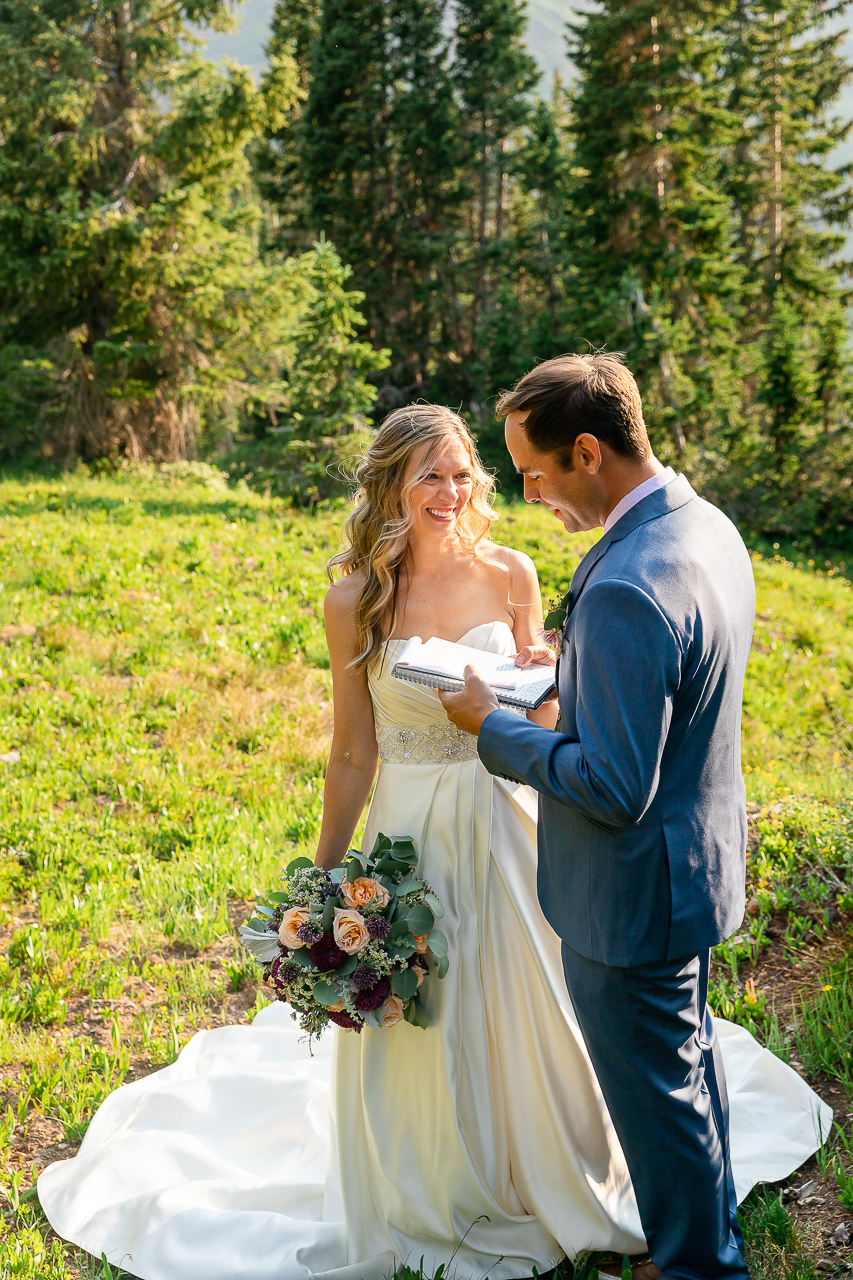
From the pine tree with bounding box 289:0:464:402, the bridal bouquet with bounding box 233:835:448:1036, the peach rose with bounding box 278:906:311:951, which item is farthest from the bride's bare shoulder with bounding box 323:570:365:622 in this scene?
the pine tree with bounding box 289:0:464:402

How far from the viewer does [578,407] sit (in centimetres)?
213

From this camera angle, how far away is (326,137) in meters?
26.2

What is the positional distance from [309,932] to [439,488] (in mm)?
1619

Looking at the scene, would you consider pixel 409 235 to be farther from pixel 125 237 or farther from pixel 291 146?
pixel 125 237

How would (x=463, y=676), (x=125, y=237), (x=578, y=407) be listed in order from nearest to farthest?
(x=578, y=407) → (x=463, y=676) → (x=125, y=237)

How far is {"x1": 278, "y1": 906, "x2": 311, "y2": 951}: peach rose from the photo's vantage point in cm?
296

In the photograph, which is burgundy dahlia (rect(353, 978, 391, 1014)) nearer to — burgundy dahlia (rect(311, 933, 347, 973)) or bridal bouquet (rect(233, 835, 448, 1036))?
bridal bouquet (rect(233, 835, 448, 1036))

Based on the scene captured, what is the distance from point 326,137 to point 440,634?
2736cm

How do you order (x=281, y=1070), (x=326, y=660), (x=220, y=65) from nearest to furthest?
1. (x=281, y=1070)
2. (x=326, y=660)
3. (x=220, y=65)

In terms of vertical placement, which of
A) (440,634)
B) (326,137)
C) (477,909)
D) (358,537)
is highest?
(326,137)

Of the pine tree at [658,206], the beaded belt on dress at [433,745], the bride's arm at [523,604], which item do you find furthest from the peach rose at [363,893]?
the pine tree at [658,206]

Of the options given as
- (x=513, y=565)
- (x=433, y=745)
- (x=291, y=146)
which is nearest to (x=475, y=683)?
(x=433, y=745)

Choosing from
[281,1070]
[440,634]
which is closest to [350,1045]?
[281,1070]

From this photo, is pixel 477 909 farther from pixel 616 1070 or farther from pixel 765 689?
pixel 765 689
